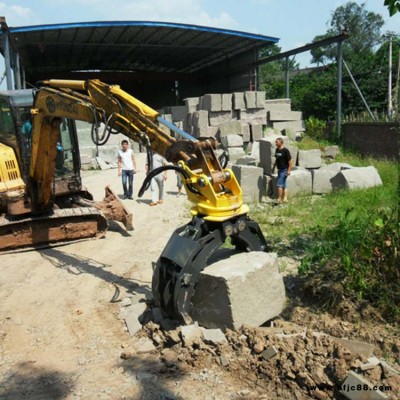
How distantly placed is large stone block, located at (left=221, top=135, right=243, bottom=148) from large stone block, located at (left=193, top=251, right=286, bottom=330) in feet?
43.5

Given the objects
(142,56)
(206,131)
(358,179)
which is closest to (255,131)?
(206,131)

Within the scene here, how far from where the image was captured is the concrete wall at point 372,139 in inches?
600

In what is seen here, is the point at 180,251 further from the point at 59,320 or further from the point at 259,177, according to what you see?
the point at 259,177

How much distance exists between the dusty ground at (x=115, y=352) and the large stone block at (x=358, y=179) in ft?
20.9

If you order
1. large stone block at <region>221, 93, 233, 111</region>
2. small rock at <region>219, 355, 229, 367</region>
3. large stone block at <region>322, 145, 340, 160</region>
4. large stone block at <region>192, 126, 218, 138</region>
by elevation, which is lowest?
small rock at <region>219, 355, 229, 367</region>

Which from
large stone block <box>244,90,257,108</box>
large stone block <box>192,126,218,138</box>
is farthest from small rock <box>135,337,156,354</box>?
large stone block <box>244,90,257,108</box>

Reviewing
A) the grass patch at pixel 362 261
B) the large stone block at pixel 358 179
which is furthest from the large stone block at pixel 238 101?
the grass patch at pixel 362 261

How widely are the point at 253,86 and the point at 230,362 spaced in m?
22.8

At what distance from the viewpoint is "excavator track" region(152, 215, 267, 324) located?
437cm

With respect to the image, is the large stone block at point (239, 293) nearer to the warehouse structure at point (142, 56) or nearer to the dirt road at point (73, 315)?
the dirt road at point (73, 315)

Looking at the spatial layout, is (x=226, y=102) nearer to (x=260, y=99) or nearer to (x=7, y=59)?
(x=260, y=99)

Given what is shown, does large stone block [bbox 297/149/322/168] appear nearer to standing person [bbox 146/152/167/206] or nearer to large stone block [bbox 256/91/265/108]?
standing person [bbox 146/152/167/206]

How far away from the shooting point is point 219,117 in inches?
770

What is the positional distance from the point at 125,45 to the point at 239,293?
805 inches
